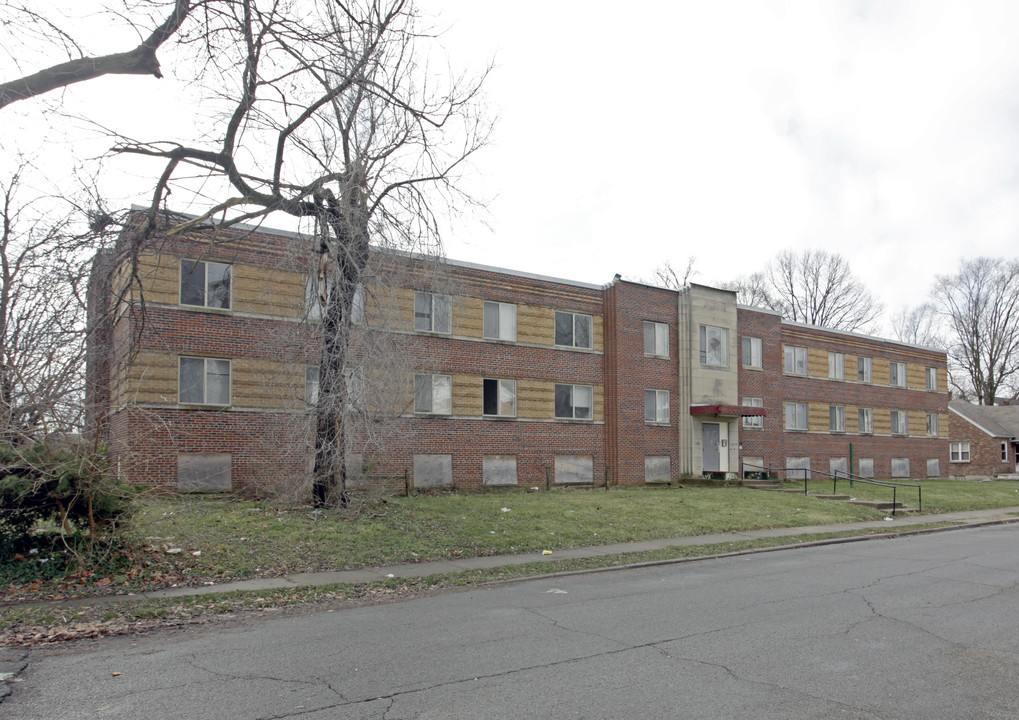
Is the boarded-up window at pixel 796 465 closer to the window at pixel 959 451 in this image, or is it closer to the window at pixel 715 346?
the window at pixel 715 346

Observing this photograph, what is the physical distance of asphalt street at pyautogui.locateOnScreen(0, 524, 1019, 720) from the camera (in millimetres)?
5766

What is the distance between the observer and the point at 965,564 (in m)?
13.4

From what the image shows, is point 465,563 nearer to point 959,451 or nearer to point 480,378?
point 480,378

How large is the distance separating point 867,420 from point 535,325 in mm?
21734

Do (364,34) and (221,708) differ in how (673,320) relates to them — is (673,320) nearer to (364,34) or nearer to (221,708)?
(364,34)

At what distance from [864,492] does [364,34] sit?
83.2 feet

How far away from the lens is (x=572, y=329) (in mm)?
28250

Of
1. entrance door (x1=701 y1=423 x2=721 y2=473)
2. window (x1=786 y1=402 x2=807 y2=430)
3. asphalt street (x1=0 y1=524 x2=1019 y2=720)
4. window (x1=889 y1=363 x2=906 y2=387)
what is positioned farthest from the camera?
window (x1=889 y1=363 x2=906 y2=387)

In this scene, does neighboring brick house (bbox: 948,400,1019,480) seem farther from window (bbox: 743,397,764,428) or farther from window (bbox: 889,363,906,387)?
window (bbox: 743,397,764,428)

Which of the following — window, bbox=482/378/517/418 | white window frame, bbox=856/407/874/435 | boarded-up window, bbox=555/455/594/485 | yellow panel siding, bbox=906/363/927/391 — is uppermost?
yellow panel siding, bbox=906/363/927/391

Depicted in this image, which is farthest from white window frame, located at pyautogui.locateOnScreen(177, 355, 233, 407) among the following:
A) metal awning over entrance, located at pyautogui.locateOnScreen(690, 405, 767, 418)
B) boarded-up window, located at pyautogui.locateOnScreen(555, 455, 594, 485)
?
metal awning over entrance, located at pyautogui.locateOnScreen(690, 405, 767, 418)

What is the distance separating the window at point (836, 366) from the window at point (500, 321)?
19.0m

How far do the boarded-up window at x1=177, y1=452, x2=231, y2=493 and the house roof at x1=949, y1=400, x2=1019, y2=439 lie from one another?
49.8 meters

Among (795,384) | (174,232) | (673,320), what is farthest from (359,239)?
(795,384)
